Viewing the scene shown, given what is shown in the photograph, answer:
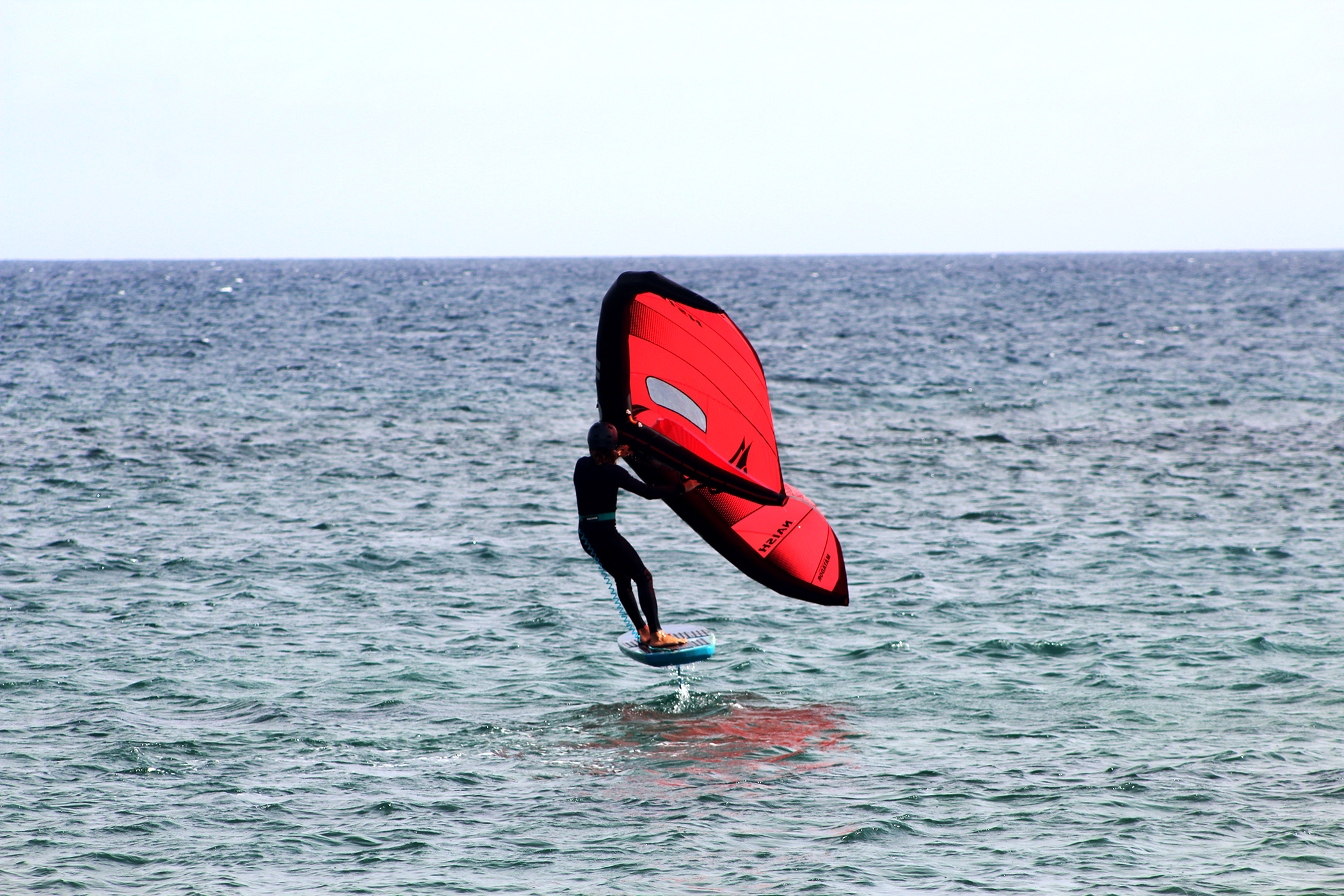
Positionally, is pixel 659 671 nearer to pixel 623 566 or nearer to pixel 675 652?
pixel 675 652

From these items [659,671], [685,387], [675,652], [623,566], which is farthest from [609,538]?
[659,671]

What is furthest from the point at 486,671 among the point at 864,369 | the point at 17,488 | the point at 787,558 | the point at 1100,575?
the point at 864,369

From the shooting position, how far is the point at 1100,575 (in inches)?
793

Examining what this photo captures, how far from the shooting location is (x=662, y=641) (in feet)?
41.3

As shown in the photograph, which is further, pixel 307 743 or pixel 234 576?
pixel 234 576

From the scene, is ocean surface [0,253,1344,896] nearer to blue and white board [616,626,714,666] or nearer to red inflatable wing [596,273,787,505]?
blue and white board [616,626,714,666]

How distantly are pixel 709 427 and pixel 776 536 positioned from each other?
4.62 ft

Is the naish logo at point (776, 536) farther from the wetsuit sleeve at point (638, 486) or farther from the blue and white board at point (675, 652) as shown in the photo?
the wetsuit sleeve at point (638, 486)

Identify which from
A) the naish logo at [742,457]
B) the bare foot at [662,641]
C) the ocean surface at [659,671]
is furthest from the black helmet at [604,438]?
the ocean surface at [659,671]

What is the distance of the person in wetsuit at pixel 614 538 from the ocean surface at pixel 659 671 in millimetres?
1375

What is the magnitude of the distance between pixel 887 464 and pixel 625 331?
767 inches

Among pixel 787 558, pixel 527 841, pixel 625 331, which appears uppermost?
pixel 625 331

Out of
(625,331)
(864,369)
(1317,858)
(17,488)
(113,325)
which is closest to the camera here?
(1317,858)

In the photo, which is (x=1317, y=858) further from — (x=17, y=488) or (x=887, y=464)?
(x=17, y=488)
